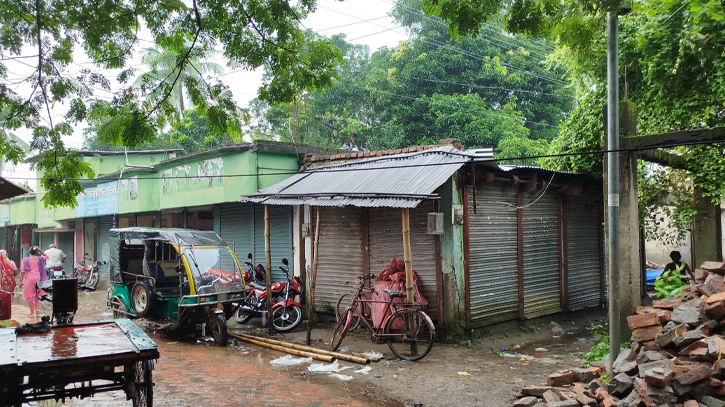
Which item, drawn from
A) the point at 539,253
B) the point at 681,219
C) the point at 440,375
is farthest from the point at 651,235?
the point at 440,375

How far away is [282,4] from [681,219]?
9945 mm

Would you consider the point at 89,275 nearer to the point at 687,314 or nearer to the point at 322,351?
the point at 322,351

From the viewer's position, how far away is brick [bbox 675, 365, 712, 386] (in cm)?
508

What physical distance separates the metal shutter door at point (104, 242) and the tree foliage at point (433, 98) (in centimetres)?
818

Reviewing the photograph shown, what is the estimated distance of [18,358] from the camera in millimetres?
4316

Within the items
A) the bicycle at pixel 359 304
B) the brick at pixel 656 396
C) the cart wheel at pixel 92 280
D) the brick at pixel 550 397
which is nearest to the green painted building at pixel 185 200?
the bicycle at pixel 359 304

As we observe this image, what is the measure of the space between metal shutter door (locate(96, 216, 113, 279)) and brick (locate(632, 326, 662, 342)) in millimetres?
21889

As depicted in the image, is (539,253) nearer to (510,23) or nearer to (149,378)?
(510,23)

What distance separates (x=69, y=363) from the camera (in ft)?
A: 14.1

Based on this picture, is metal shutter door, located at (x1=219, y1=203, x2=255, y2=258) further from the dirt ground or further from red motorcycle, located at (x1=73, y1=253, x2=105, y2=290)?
red motorcycle, located at (x1=73, y1=253, x2=105, y2=290)

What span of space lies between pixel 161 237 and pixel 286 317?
317 cm

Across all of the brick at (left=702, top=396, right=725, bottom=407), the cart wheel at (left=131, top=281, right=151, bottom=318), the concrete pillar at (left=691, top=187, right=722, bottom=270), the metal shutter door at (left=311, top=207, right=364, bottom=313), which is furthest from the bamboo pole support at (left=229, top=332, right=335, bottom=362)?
the concrete pillar at (left=691, top=187, right=722, bottom=270)

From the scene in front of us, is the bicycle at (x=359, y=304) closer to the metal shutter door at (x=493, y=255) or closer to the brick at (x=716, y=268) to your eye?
the metal shutter door at (x=493, y=255)

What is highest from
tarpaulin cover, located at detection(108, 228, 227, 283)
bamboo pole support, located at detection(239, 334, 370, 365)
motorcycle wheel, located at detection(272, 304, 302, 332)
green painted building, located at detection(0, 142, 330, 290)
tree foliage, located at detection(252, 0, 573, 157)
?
tree foliage, located at detection(252, 0, 573, 157)
